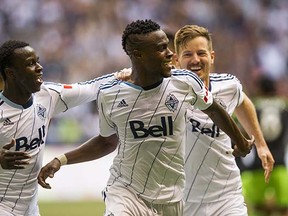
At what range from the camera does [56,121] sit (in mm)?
18531

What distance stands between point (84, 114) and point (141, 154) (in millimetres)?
12516

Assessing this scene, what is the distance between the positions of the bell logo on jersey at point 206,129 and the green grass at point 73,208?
7.44 meters

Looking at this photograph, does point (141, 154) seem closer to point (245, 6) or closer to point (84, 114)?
point (84, 114)

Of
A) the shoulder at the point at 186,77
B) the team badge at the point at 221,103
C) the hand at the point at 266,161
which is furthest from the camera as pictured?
the hand at the point at 266,161

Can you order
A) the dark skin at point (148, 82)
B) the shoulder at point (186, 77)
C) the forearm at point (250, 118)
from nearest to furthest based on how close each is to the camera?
the dark skin at point (148, 82) → the shoulder at point (186, 77) → the forearm at point (250, 118)

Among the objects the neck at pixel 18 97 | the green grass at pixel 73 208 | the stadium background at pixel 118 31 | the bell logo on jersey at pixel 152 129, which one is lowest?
the green grass at pixel 73 208

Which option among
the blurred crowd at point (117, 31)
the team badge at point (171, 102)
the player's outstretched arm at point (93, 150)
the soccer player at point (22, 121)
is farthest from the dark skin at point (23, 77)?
the blurred crowd at point (117, 31)

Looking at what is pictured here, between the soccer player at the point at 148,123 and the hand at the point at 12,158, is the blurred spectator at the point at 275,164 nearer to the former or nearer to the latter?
the soccer player at the point at 148,123

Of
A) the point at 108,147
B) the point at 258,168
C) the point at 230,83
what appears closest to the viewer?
the point at 108,147

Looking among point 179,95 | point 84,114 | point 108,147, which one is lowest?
point 84,114

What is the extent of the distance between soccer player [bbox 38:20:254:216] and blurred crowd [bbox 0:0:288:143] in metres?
12.6

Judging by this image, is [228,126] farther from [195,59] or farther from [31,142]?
[31,142]

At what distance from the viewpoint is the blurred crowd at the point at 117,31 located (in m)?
20.5

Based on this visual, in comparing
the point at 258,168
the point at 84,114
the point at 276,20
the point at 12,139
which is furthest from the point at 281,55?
the point at 12,139
